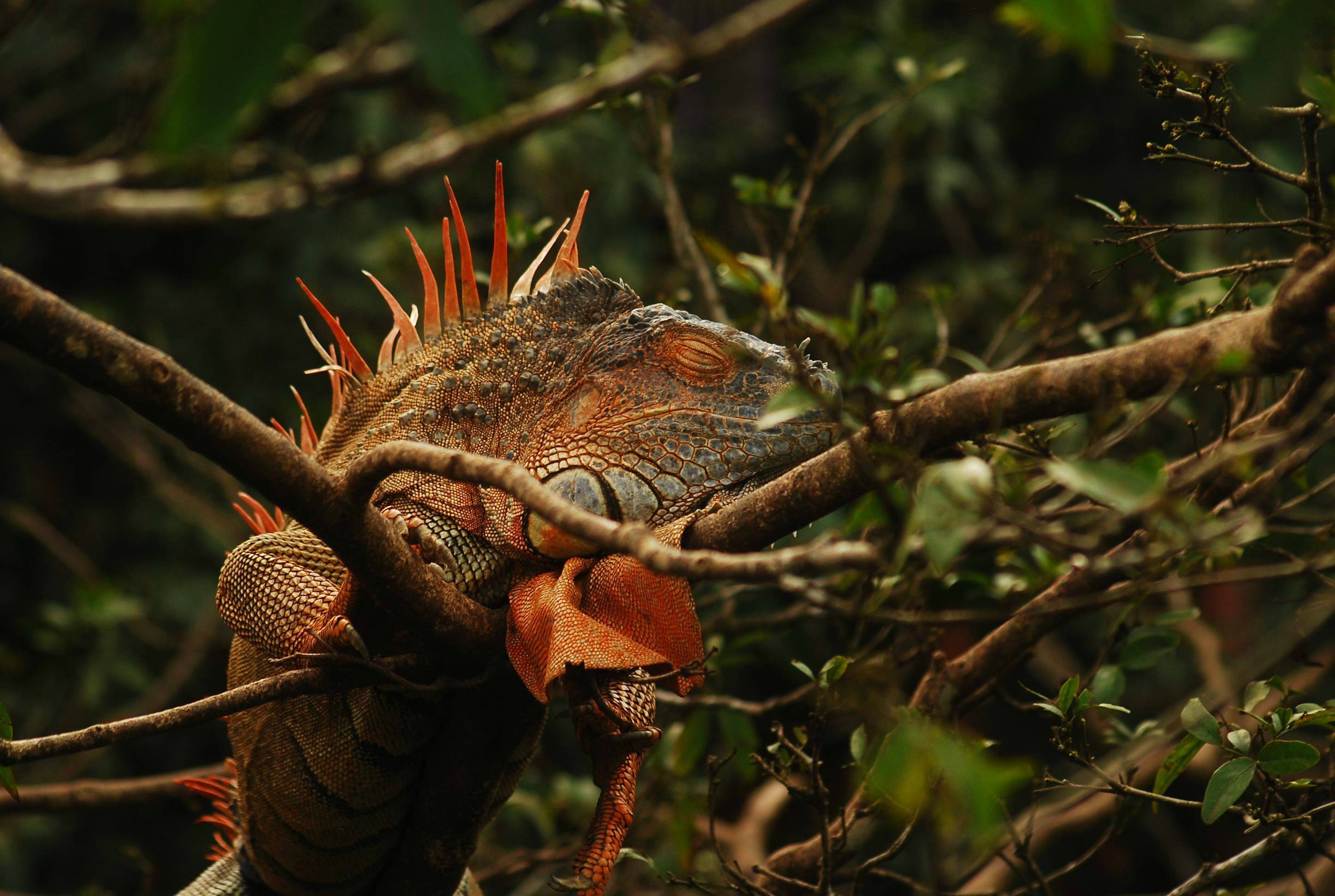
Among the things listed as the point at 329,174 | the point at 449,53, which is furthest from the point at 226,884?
the point at 449,53

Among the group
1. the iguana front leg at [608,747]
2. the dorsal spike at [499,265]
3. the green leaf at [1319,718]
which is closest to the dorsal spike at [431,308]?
the dorsal spike at [499,265]

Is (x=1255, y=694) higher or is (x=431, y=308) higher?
(x=431, y=308)

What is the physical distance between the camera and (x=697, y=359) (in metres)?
2.73

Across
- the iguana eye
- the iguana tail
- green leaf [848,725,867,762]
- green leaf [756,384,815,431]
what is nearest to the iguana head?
the iguana eye

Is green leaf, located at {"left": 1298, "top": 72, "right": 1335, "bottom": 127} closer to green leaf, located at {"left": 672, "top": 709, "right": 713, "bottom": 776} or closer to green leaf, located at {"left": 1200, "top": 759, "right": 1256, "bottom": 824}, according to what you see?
green leaf, located at {"left": 1200, "top": 759, "right": 1256, "bottom": 824}

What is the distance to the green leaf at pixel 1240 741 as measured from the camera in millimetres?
2486

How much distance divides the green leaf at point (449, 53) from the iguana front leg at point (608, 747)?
1368mm

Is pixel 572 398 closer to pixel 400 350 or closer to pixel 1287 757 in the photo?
pixel 400 350

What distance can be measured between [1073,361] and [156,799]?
345 cm

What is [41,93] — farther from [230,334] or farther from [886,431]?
[886,431]

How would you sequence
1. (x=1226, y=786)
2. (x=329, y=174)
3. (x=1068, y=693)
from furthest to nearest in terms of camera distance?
(x=329, y=174) < (x=1068, y=693) < (x=1226, y=786)

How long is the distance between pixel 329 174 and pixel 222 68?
2.23 metres

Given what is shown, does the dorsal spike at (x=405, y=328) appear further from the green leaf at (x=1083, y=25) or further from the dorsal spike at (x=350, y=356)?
the green leaf at (x=1083, y=25)

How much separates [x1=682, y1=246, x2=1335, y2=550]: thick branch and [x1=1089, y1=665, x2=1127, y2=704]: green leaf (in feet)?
4.26
